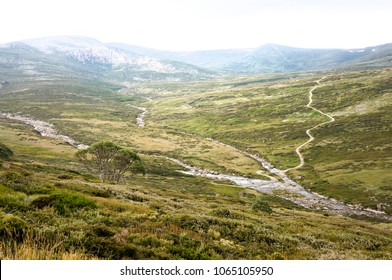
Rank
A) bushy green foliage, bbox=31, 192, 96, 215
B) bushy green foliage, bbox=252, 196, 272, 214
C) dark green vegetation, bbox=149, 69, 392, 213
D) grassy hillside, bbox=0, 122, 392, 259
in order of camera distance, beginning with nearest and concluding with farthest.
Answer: grassy hillside, bbox=0, 122, 392, 259 → bushy green foliage, bbox=31, 192, 96, 215 → bushy green foliage, bbox=252, 196, 272, 214 → dark green vegetation, bbox=149, 69, 392, 213

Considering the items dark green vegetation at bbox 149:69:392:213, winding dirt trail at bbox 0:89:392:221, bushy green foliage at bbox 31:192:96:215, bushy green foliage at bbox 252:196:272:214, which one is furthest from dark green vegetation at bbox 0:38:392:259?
winding dirt trail at bbox 0:89:392:221

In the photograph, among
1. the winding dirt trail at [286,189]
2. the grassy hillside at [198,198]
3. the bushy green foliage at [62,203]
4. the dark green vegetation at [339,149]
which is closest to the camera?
the grassy hillside at [198,198]

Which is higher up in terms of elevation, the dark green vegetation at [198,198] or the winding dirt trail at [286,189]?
the dark green vegetation at [198,198]

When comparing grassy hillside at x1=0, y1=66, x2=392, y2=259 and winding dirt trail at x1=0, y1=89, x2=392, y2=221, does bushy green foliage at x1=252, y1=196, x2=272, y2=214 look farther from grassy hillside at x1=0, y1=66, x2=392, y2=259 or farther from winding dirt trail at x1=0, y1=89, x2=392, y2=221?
winding dirt trail at x1=0, y1=89, x2=392, y2=221

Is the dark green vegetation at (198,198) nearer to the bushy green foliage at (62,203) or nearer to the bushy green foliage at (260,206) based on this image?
the bushy green foliage at (62,203)

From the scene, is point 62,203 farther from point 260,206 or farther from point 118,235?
point 260,206

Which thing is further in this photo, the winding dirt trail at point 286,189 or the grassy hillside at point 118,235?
the winding dirt trail at point 286,189

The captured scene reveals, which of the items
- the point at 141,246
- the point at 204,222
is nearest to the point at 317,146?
the point at 204,222

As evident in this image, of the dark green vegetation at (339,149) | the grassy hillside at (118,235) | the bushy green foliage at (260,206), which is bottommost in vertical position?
the dark green vegetation at (339,149)

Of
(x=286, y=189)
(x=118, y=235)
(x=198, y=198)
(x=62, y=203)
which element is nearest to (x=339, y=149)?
(x=286, y=189)

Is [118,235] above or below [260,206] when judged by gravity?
above

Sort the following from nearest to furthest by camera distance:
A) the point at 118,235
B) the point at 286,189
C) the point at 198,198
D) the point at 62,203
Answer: the point at 118,235 < the point at 62,203 < the point at 198,198 < the point at 286,189

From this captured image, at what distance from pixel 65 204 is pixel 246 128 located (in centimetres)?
18174

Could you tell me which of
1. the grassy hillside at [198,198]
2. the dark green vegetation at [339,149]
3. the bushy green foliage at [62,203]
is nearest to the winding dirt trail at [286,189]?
the dark green vegetation at [339,149]
